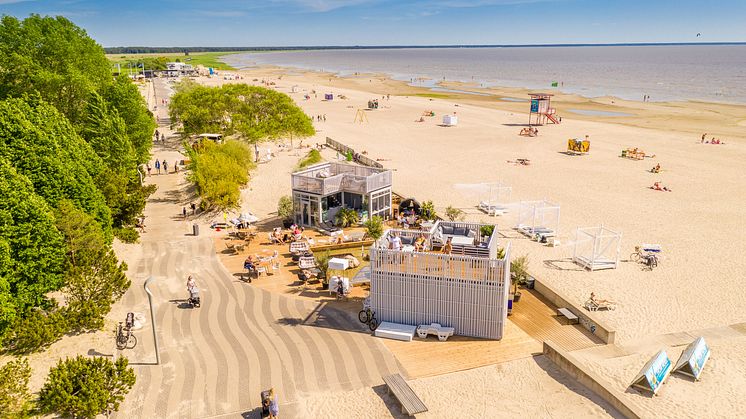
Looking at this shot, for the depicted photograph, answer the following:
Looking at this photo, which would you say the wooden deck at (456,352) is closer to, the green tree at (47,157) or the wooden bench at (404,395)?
the wooden bench at (404,395)

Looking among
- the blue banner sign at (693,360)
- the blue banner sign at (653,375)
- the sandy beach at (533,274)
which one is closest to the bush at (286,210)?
the sandy beach at (533,274)

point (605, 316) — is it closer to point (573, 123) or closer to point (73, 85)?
point (73, 85)

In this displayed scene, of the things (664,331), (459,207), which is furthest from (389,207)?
(664,331)

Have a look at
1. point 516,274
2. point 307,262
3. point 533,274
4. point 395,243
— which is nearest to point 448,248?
point 395,243

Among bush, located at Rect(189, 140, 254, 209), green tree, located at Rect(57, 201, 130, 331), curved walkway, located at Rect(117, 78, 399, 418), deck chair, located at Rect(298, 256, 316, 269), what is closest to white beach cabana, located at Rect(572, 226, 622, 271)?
curved walkway, located at Rect(117, 78, 399, 418)

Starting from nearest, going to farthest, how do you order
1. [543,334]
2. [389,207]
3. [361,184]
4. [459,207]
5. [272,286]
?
1. [543,334]
2. [272,286]
3. [361,184]
4. [389,207]
5. [459,207]

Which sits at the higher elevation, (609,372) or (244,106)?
(244,106)
